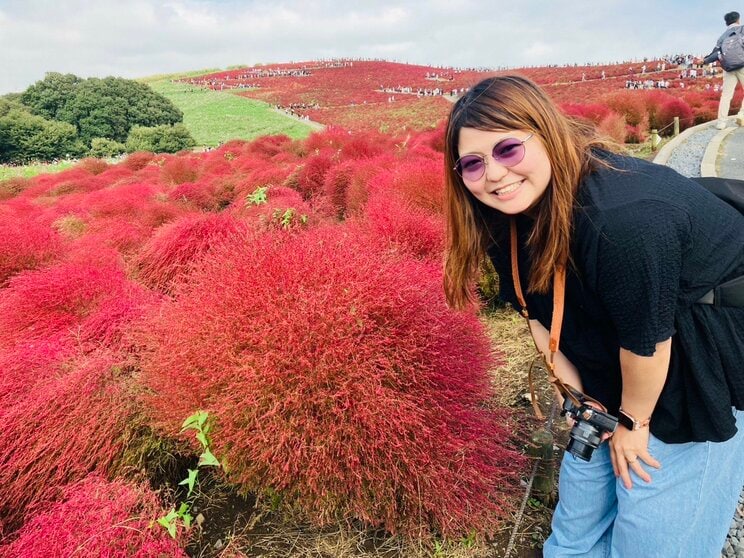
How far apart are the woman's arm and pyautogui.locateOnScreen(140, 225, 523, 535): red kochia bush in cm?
57

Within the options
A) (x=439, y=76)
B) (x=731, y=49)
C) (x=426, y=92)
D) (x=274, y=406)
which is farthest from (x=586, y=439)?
(x=439, y=76)

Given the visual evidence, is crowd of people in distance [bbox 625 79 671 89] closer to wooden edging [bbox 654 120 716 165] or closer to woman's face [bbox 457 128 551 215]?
wooden edging [bbox 654 120 716 165]

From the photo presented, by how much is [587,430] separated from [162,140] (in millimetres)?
28274

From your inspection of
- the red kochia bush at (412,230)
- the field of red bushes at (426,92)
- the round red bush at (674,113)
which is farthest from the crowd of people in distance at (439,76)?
the red kochia bush at (412,230)

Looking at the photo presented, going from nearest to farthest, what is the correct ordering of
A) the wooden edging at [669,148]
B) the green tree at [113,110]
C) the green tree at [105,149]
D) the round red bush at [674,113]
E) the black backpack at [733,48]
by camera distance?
1. the wooden edging at [669,148]
2. the black backpack at [733,48]
3. the round red bush at [674,113]
4. the green tree at [105,149]
5. the green tree at [113,110]

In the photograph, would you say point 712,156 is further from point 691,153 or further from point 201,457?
point 201,457

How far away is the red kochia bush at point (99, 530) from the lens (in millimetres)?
1458

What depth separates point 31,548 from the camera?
4.83ft

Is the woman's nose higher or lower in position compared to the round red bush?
lower

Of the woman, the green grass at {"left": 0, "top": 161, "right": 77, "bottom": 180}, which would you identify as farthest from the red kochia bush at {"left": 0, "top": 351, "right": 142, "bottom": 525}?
the green grass at {"left": 0, "top": 161, "right": 77, "bottom": 180}

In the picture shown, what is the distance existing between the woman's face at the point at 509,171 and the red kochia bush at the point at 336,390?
2.32 feet

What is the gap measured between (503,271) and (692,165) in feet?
22.4

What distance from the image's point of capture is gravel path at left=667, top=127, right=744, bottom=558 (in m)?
1.77

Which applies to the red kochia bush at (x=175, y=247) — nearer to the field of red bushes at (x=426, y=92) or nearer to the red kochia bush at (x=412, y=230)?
the red kochia bush at (x=412, y=230)
